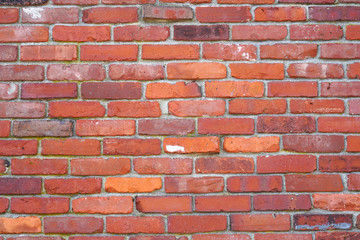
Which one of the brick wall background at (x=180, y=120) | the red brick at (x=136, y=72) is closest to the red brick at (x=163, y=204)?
the brick wall background at (x=180, y=120)

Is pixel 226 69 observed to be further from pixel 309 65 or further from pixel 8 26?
pixel 8 26

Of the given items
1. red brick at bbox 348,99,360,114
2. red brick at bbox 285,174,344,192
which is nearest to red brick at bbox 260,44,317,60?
red brick at bbox 348,99,360,114

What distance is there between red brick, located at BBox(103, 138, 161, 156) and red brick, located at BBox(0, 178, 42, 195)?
0.31 metres

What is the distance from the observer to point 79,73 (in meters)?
1.36

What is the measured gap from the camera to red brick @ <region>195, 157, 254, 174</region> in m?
1.35

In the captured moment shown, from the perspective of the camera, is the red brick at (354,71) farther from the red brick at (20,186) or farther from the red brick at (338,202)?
the red brick at (20,186)

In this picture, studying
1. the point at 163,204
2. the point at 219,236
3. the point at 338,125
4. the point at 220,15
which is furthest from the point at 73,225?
the point at 338,125

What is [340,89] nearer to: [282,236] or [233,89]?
[233,89]

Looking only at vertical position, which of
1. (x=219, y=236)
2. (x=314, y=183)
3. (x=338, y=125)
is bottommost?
(x=219, y=236)

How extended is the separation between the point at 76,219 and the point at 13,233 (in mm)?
260

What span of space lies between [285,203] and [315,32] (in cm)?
71

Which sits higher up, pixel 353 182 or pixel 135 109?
pixel 135 109

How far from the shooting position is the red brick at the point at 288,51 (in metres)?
1.37

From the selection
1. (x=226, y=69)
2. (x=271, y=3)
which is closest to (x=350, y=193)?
(x=226, y=69)
